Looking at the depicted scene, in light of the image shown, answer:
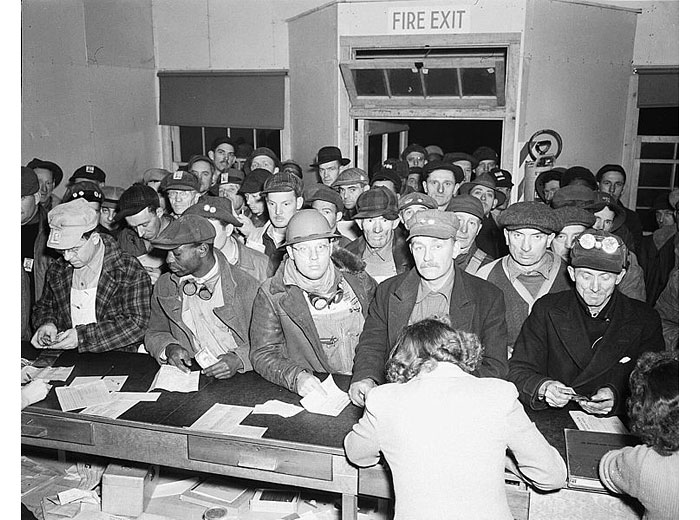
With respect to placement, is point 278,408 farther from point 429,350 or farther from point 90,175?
point 90,175

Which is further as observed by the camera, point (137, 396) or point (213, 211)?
point (213, 211)

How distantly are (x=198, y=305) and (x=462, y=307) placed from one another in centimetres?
129

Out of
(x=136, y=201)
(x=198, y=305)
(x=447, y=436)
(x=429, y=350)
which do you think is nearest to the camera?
(x=447, y=436)

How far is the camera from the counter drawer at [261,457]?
7.66ft

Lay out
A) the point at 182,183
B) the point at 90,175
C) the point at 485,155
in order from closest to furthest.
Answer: the point at 182,183 → the point at 90,175 → the point at 485,155

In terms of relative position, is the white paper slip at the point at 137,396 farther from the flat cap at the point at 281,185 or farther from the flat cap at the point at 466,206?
the flat cap at the point at 466,206

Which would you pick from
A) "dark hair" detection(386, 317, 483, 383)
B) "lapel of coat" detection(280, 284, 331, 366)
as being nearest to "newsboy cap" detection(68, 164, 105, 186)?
"lapel of coat" detection(280, 284, 331, 366)

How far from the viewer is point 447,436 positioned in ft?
5.88

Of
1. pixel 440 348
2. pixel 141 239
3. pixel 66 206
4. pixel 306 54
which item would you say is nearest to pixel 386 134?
pixel 306 54

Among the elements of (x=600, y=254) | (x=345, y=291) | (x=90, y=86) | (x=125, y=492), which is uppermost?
(x=90, y=86)

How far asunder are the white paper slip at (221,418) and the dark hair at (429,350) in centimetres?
81

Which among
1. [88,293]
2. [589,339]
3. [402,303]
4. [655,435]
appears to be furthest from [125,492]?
[655,435]
